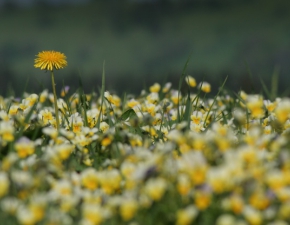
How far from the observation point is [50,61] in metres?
2.93

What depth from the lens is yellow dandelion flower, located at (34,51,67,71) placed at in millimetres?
2928

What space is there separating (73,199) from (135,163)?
0.33 metres

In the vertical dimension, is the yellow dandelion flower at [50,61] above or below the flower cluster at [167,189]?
above

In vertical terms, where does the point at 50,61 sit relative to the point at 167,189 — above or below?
above

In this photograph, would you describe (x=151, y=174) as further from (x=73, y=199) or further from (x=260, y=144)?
(x=260, y=144)

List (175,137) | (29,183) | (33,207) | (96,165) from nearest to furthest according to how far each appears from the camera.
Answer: (33,207)
(29,183)
(175,137)
(96,165)

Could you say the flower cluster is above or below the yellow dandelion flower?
below

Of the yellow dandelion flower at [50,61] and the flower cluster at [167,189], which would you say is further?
the yellow dandelion flower at [50,61]

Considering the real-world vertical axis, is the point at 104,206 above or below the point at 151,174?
below


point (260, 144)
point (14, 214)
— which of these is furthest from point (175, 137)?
point (14, 214)

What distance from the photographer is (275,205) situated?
1894 millimetres

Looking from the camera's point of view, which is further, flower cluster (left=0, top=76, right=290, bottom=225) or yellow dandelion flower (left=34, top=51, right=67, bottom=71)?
yellow dandelion flower (left=34, top=51, right=67, bottom=71)

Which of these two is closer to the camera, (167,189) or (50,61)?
(167,189)

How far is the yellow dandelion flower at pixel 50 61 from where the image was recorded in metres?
2.93
